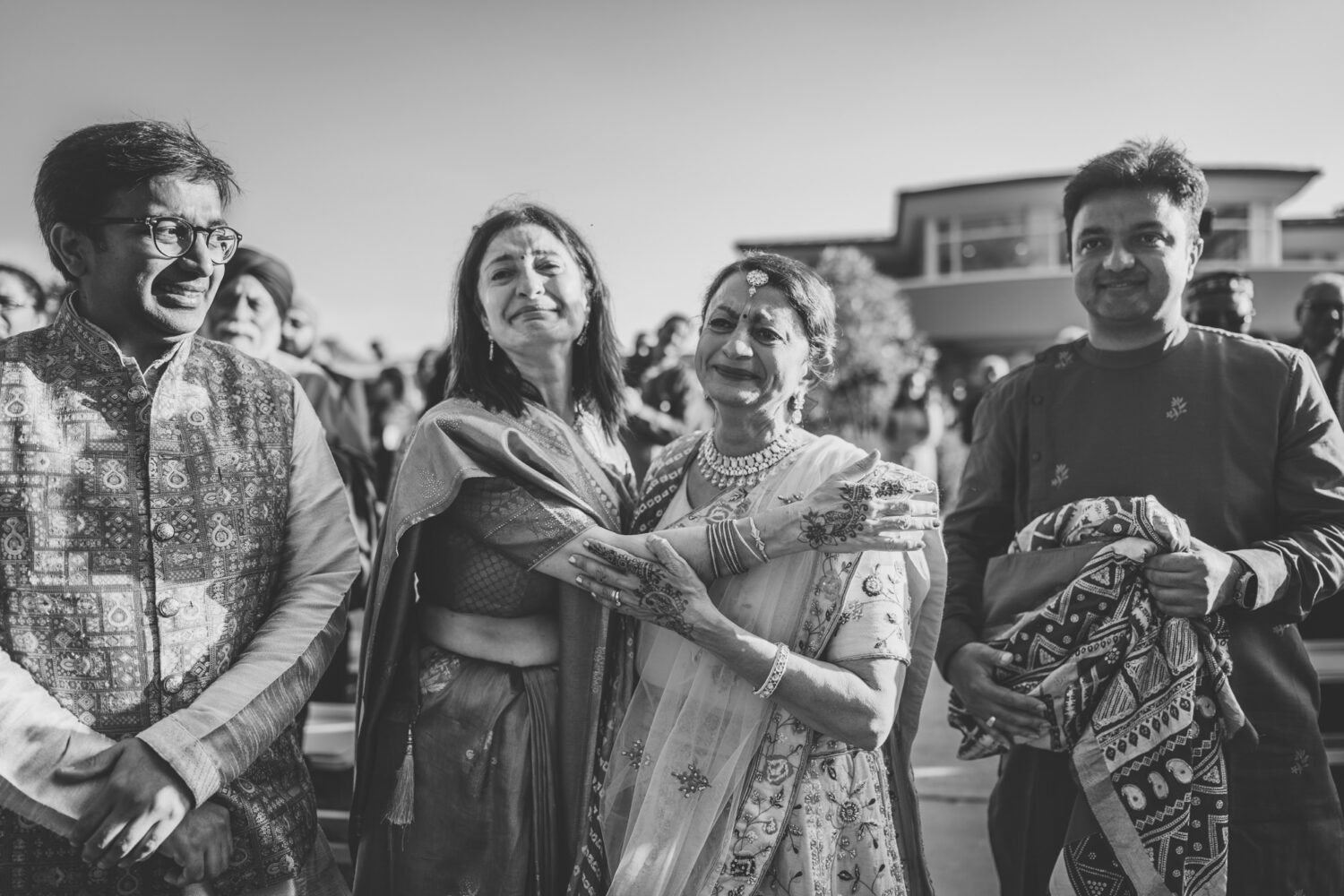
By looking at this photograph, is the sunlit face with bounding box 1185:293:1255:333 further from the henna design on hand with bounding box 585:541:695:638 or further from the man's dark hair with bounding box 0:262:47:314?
the man's dark hair with bounding box 0:262:47:314

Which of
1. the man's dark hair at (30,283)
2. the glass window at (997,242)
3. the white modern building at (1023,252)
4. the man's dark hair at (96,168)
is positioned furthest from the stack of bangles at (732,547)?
the glass window at (997,242)

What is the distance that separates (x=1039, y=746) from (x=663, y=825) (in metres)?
0.86

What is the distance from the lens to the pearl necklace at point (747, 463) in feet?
6.56

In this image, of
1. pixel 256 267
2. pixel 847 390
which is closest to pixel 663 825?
pixel 256 267

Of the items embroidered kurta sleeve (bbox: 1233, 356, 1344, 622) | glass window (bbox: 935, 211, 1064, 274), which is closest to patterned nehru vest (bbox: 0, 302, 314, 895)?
embroidered kurta sleeve (bbox: 1233, 356, 1344, 622)

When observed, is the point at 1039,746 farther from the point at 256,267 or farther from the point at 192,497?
the point at 256,267

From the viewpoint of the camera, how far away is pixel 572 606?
2.01m

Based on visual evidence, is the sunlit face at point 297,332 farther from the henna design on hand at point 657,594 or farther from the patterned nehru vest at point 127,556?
the henna design on hand at point 657,594

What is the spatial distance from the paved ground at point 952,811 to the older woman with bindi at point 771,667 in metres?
1.56

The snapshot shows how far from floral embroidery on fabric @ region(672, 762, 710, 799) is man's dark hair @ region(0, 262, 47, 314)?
11.9 feet

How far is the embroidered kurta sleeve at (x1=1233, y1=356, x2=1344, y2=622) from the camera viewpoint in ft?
6.51

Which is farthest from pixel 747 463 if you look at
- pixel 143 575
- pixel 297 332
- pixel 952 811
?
pixel 297 332

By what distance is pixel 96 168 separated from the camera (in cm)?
166

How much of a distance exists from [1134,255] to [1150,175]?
186 mm
